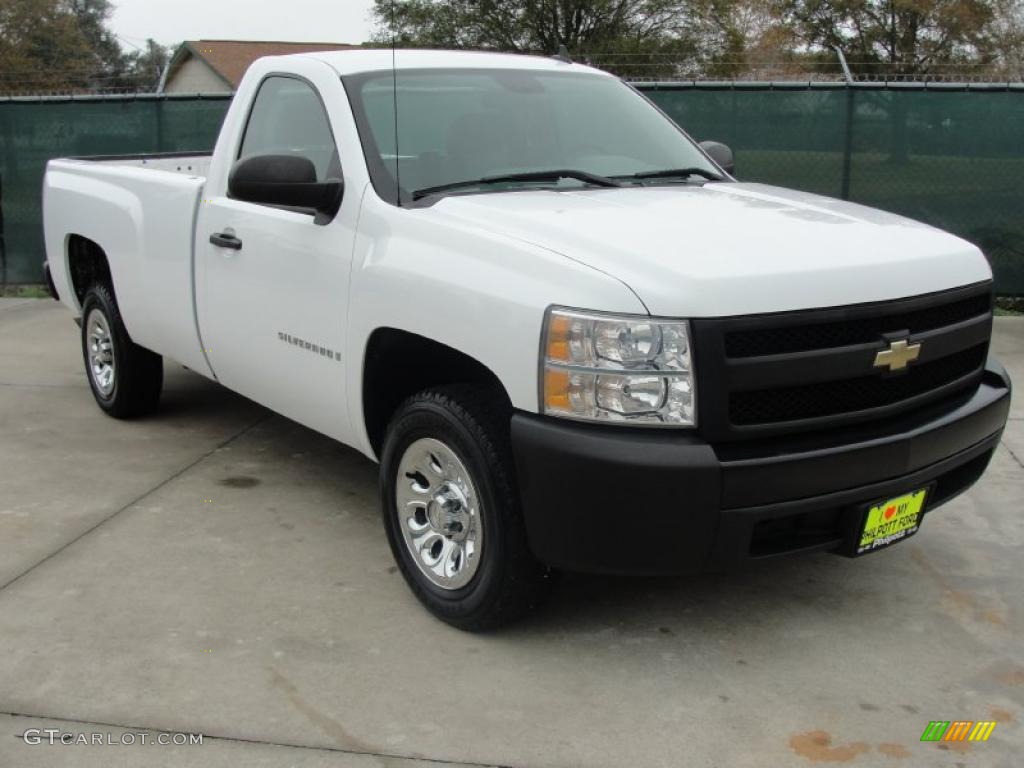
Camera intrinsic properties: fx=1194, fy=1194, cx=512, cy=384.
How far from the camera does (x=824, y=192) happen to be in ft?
33.6

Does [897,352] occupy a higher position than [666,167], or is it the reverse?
[666,167]

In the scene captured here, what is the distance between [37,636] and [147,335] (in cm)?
232

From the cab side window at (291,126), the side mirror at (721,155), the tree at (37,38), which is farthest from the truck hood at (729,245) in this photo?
the tree at (37,38)

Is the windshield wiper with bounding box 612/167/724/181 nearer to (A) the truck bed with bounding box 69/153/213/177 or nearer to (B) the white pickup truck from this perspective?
(B) the white pickup truck

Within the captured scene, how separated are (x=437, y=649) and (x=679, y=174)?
2194 mm

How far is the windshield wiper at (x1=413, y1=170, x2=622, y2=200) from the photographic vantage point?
4293 millimetres

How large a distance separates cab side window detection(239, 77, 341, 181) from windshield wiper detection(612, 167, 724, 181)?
Result: 120 cm

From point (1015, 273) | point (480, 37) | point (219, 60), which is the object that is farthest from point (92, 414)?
point (219, 60)

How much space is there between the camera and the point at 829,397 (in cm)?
355

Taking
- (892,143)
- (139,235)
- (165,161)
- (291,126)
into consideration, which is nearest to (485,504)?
(291,126)

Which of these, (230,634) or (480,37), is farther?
(480,37)

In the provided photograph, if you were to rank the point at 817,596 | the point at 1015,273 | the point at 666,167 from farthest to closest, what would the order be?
the point at 1015,273, the point at 666,167, the point at 817,596

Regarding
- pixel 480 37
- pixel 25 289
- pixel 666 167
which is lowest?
pixel 25 289

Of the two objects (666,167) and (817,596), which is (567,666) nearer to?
(817,596)
